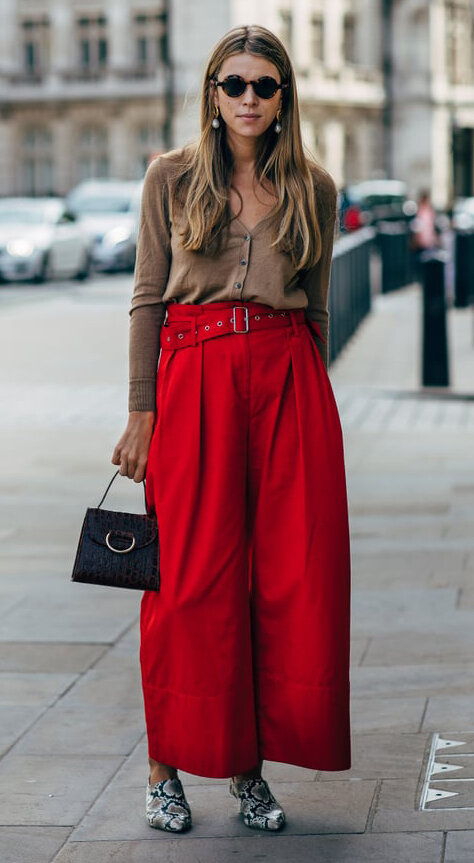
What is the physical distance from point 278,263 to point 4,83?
62.4 m

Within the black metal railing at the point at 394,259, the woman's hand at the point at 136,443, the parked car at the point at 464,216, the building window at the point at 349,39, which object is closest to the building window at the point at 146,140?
the building window at the point at 349,39

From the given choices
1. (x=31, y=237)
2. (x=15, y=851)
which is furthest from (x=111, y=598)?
(x=31, y=237)

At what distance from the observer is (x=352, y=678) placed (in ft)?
15.3

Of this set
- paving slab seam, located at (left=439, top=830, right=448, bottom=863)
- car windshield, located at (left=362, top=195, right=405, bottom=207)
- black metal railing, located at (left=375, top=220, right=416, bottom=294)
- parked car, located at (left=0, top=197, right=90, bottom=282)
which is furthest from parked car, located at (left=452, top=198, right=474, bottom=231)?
paving slab seam, located at (left=439, top=830, right=448, bottom=863)

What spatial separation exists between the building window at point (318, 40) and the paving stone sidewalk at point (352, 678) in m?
57.4

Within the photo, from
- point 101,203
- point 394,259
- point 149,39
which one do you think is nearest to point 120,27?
point 149,39

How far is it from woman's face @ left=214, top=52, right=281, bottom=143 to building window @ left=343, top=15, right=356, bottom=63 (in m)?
65.3

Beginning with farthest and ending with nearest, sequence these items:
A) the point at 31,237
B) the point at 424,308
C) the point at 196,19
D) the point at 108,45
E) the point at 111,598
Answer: the point at 108,45 → the point at 196,19 → the point at 31,237 → the point at 424,308 → the point at 111,598

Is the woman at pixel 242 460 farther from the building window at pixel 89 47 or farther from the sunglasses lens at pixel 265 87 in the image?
the building window at pixel 89 47

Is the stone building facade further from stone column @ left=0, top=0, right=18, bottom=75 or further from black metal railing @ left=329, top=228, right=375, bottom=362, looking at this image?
black metal railing @ left=329, top=228, right=375, bottom=362

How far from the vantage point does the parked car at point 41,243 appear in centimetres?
2553

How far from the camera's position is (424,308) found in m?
11.5

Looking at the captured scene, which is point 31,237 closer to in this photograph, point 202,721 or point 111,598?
point 111,598

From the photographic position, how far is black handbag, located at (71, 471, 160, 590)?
3.42 meters
